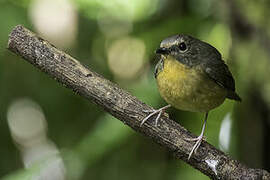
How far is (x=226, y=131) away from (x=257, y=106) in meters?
0.49

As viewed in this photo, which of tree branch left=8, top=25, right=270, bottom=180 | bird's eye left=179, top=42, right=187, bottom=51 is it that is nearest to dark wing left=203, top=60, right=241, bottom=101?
bird's eye left=179, top=42, right=187, bottom=51

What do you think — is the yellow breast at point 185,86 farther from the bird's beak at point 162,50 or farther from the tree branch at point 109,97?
the tree branch at point 109,97

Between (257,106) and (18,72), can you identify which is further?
(18,72)

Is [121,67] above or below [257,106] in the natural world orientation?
below

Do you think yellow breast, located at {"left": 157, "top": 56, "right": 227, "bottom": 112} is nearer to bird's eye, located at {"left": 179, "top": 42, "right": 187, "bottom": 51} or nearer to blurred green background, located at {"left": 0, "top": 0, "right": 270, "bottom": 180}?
bird's eye, located at {"left": 179, "top": 42, "right": 187, "bottom": 51}

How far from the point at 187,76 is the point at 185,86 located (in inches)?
3.2

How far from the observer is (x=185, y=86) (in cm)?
391

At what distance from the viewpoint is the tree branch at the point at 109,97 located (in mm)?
3217

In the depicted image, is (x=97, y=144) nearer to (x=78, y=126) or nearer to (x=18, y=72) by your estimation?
(x=78, y=126)

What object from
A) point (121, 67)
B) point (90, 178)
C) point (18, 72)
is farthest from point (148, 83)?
point (18, 72)

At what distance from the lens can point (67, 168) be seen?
467 centimetres

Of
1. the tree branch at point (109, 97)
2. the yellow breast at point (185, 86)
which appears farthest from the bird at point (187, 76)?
the tree branch at point (109, 97)

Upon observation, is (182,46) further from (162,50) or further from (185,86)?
(185,86)

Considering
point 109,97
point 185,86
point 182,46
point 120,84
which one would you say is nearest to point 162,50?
point 182,46
